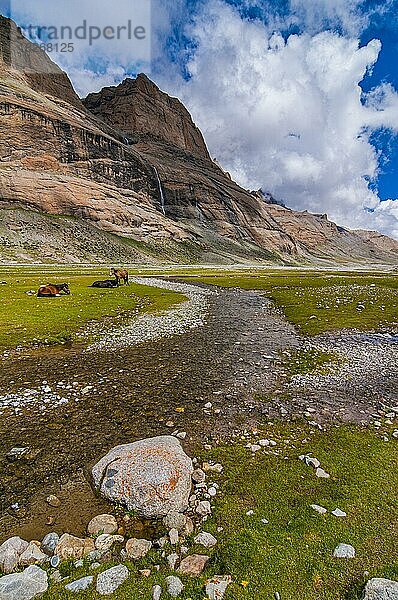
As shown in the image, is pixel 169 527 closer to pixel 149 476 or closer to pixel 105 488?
pixel 149 476

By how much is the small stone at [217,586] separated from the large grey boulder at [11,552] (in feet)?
12.0

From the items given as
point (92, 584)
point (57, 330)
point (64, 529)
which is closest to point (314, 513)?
point (92, 584)

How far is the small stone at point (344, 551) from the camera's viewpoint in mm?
6216

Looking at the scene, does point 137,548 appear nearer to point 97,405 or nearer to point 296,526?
point 296,526

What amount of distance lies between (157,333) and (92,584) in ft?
66.7

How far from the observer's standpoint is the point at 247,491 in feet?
27.1

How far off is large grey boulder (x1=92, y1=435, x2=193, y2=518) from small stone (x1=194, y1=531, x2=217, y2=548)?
3.03ft

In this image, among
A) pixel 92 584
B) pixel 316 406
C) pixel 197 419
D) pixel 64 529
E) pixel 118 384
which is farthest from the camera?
pixel 118 384

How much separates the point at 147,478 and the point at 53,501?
2343 mm

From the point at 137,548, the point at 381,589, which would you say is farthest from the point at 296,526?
the point at 137,548

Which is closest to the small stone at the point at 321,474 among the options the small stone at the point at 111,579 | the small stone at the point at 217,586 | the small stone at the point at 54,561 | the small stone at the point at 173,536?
the small stone at the point at 217,586

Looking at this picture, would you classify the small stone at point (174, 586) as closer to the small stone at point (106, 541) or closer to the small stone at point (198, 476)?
the small stone at point (106, 541)

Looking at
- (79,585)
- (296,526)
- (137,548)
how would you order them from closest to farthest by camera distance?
(79,585)
(137,548)
(296,526)

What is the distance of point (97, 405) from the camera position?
13273 millimetres
